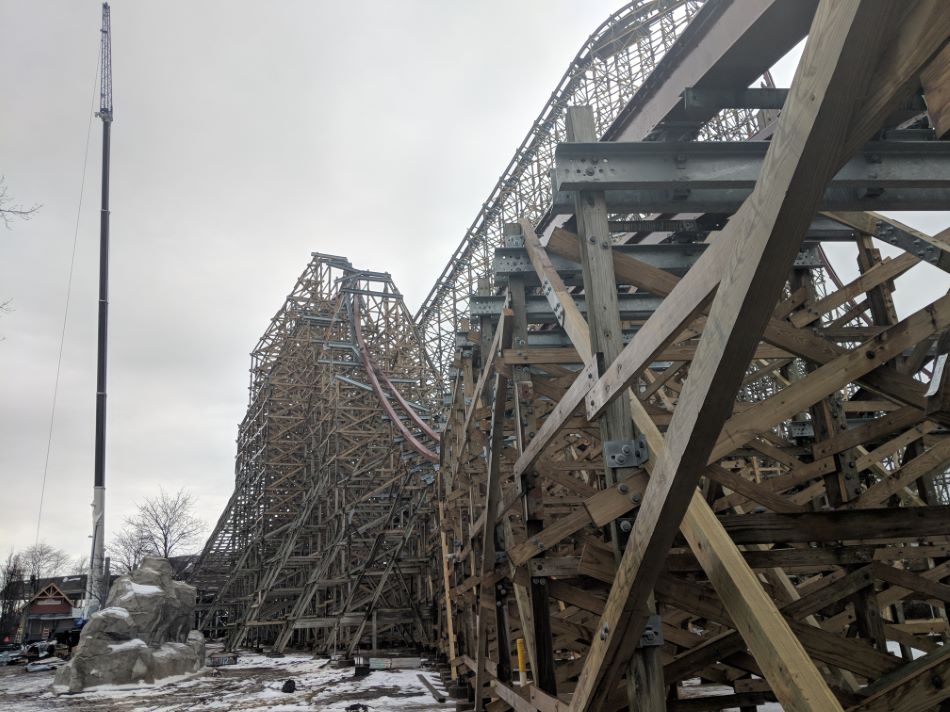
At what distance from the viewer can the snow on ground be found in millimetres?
10148

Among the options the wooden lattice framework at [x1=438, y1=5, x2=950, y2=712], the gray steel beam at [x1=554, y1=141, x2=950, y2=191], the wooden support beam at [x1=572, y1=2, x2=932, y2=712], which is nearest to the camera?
the wooden support beam at [x1=572, y1=2, x2=932, y2=712]

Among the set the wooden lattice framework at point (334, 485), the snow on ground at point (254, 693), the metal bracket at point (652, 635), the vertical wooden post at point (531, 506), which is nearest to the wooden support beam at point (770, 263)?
the metal bracket at point (652, 635)

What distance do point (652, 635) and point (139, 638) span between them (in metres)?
14.7

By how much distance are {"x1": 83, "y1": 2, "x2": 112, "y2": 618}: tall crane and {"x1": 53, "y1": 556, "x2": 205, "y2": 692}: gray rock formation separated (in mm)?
2397

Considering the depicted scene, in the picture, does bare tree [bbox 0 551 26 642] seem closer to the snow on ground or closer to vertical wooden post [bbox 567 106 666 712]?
the snow on ground

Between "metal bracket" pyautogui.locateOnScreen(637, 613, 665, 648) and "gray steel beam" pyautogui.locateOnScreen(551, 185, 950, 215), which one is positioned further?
"gray steel beam" pyautogui.locateOnScreen(551, 185, 950, 215)

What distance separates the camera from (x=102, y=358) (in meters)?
23.6

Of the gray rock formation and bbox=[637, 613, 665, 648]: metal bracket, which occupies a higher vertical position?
bbox=[637, 613, 665, 648]: metal bracket

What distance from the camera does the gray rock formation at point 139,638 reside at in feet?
44.9

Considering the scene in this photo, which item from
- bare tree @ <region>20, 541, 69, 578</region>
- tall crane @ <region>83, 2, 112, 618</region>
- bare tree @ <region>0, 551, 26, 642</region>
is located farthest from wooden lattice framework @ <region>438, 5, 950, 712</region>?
bare tree @ <region>20, 541, 69, 578</region>

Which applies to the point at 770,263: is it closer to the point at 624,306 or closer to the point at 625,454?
the point at 625,454

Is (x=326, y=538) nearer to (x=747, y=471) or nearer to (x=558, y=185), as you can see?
(x=747, y=471)

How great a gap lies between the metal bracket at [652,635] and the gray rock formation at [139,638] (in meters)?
13.7

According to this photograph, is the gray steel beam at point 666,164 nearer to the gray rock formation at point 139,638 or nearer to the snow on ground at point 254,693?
the snow on ground at point 254,693
